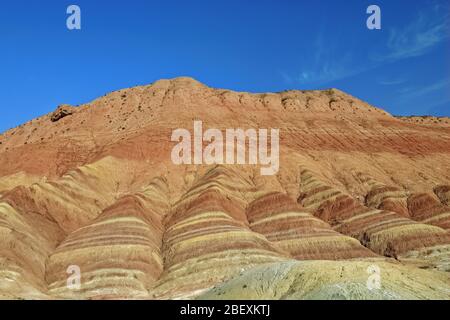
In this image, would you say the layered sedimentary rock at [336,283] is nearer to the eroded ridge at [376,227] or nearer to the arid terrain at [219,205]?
the arid terrain at [219,205]

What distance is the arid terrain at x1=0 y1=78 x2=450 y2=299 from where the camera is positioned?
161ft

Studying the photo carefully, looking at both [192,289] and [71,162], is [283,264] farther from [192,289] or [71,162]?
[71,162]

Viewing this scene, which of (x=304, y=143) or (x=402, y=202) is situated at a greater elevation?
(x=304, y=143)

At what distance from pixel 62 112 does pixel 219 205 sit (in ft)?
176

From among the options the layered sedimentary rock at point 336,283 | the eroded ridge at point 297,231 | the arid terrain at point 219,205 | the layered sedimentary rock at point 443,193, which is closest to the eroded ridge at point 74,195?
the arid terrain at point 219,205

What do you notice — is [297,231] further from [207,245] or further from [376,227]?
[207,245]

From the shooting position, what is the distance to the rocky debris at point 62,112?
360ft

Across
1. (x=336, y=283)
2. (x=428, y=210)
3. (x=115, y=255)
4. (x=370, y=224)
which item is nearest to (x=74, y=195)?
(x=115, y=255)

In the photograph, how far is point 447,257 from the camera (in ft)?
202

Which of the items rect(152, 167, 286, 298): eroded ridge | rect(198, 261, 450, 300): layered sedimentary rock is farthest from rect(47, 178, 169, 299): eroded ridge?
rect(198, 261, 450, 300): layered sedimentary rock

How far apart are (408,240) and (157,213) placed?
31611 mm

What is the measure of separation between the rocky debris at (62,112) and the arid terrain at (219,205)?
247 millimetres

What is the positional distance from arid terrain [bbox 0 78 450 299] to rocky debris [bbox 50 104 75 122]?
0.25 m
